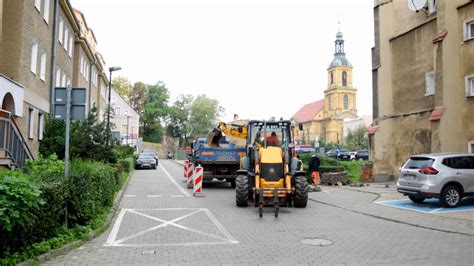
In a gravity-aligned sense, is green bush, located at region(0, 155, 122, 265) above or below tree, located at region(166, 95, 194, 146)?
below

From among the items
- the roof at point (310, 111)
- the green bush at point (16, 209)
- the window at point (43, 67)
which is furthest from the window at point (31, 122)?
the roof at point (310, 111)

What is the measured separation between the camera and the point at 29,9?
59.6 feet

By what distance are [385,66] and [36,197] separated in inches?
902

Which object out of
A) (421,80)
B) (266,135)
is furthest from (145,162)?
(266,135)

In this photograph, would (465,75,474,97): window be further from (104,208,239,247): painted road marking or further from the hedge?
the hedge

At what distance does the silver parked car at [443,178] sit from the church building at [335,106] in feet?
325

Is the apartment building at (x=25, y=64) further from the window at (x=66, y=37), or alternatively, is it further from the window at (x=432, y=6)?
the window at (x=432, y=6)

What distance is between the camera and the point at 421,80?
2294 cm

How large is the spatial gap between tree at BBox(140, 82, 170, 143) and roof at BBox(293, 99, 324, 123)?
141 ft

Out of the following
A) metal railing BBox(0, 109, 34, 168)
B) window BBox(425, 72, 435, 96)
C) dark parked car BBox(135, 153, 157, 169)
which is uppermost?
window BBox(425, 72, 435, 96)

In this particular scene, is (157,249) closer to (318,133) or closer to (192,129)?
(192,129)

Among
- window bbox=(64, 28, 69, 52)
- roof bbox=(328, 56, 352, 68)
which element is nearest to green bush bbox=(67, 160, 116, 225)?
window bbox=(64, 28, 69, 52)

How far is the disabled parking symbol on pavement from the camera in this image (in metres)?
13.6

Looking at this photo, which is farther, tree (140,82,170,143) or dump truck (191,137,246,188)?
tree (140,82,170,143)
